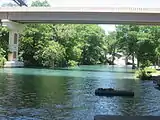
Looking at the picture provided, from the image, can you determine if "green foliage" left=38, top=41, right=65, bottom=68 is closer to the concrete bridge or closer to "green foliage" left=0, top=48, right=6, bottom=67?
"green foliage" left=0, top=48, right=6, bottom=67

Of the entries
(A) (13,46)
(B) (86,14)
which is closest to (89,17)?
(B) (86,14)

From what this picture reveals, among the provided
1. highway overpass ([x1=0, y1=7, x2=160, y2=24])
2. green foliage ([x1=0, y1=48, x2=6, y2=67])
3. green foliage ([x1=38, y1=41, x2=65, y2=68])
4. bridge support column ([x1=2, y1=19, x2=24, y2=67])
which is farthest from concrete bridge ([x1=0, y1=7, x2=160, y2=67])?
green foliage ([x1=38, y1=41, x2=65, y2=68])

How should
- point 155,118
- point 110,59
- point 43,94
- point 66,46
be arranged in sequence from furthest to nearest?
point 110,59
point 66,46
point 43,94
point 155,118

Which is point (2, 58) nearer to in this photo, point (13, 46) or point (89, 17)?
point (13, 46)

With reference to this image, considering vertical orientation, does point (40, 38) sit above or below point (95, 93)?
above

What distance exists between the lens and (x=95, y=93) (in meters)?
28.6

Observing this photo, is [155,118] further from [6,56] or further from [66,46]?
[66,46]

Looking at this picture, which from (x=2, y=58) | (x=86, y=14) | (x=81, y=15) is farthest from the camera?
(x=2, y=58)

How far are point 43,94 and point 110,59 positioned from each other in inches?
3910

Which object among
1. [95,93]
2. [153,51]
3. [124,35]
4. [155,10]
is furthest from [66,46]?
[95,93]

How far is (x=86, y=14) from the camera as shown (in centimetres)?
6138

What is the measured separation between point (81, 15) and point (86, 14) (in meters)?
0.87

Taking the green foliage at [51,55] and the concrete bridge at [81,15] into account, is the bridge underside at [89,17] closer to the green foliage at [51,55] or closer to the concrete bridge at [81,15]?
the concrete bridge at [81,15]

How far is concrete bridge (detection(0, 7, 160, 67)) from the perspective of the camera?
5903 cm
